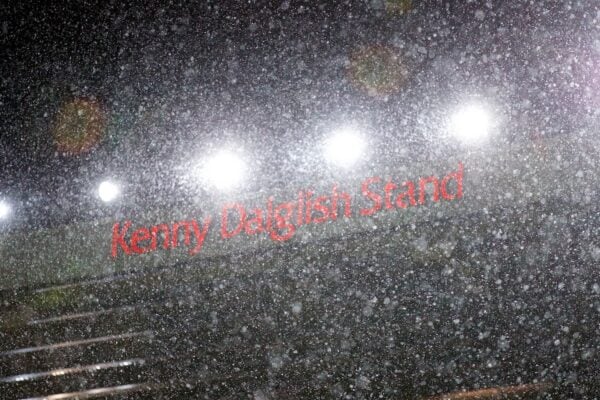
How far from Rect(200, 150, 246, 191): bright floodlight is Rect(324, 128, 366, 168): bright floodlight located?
4.88 feet

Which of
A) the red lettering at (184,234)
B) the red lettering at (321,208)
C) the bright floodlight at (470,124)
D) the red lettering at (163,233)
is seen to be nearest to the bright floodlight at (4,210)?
the red lettering at (163,233)

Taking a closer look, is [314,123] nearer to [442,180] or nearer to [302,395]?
[442,180]

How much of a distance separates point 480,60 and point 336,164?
2.59 meters

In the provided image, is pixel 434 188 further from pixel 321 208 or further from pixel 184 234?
pixel 184 234

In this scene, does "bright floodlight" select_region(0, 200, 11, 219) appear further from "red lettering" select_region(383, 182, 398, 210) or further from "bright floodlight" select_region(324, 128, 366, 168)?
"red lettering" select_region(383, 182, 398, 210)

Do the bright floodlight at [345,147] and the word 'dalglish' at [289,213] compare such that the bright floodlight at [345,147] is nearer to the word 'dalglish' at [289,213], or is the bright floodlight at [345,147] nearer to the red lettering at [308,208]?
the word 'dalglish' at [289,213]

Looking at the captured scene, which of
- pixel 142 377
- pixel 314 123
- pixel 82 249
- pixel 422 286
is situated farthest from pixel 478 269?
pixel 82 249

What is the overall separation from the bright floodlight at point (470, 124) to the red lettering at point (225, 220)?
347 centimetres

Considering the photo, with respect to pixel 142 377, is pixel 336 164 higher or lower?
higher

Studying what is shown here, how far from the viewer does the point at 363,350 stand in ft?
19.9

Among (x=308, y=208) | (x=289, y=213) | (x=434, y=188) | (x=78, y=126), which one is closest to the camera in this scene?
(x=434, y=188)

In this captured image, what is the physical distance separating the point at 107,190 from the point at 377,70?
5.14m

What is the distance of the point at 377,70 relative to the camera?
7.32m

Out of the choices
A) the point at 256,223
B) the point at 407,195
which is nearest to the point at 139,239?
the point at 256,223
